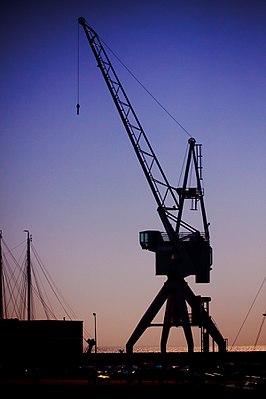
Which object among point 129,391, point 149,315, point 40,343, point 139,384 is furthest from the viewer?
point 149,315

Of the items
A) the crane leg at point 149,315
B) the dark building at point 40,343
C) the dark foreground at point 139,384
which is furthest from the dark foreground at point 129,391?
the crane leg at point 149,315

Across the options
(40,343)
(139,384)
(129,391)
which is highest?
(40,343)

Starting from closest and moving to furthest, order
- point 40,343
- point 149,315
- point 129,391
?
point 129,391
point 40,343
point 149,315

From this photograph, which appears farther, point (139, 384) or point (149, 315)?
point (149, 315)

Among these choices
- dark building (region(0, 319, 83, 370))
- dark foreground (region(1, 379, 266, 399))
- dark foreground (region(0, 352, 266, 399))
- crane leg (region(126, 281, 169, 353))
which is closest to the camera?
dark foreground (region(1, 379, 266, 399))

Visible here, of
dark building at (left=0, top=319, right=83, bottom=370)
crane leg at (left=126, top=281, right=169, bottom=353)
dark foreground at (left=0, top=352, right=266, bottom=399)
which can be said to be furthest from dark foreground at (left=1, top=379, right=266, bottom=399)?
crane leg at (left=126, top=281, right=169, bottom=353)

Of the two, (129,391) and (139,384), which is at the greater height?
(139,384)

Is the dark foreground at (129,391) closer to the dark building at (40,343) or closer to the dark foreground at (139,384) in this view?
the dark foreground at (139,384)

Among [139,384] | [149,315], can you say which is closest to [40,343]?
[149,315]

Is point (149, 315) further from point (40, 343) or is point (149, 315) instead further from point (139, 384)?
point (139, 384)

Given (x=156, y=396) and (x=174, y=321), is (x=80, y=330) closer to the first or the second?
(x=174, y=321)

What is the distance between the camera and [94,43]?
11762 centimetres

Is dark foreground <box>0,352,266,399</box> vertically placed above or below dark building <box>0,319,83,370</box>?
below

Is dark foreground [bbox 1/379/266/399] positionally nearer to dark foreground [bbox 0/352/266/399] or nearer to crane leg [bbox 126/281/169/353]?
dark foreground [bbox 0/352/266/399]
